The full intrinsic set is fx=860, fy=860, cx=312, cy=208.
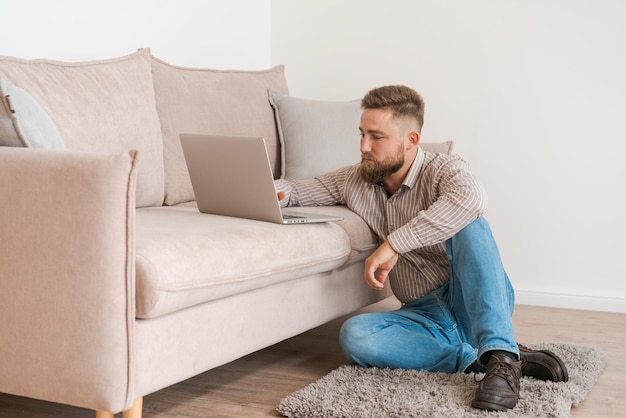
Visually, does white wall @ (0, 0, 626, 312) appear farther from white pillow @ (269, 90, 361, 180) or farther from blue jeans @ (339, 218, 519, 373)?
blue jeans @ (339, 218, 519, 373)

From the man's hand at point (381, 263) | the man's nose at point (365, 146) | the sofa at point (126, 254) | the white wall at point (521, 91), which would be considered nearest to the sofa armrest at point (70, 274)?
the sofa at point (126, 254)

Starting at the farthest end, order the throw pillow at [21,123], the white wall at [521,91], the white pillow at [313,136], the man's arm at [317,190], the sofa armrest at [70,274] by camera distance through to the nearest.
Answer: the white wall at [521,91], the white pillow at [313,136], the man's arm at [317,190], the throw pillow at [21,123], the sofa armrest at [70,274]

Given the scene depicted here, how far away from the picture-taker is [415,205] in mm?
2584

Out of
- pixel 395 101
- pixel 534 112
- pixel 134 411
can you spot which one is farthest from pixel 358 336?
pixel 534 112

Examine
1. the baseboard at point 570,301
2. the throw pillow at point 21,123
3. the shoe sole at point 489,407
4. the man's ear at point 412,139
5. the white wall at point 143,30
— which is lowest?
the baseboard at point 570,301

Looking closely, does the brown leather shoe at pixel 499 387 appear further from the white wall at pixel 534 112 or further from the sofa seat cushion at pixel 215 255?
the white wall at pixel 534 112

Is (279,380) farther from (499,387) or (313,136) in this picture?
(313,136)

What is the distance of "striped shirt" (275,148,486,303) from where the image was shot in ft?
7.80

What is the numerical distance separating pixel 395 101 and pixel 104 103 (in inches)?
35.9

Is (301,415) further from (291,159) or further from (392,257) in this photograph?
(291,159)

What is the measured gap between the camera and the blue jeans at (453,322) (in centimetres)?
230

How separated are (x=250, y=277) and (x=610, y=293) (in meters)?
2.21

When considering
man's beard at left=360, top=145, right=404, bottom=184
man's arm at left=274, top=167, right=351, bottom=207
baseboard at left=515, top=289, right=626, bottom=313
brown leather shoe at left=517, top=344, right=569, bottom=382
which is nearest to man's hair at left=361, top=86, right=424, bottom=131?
man's beard at left=360, top=145, right=404, bottom=184

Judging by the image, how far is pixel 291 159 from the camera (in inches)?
134
